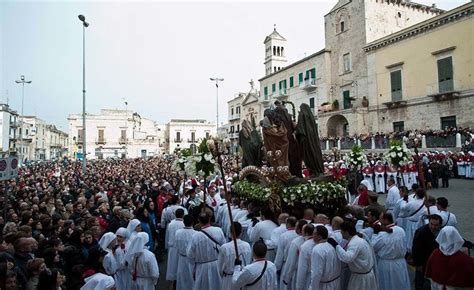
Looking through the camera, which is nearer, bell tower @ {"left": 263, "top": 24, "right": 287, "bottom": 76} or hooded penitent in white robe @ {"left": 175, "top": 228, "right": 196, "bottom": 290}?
hooded penitent in white robe @ {"left": 175, "top": 228, "right": 196, "bottom": 290}

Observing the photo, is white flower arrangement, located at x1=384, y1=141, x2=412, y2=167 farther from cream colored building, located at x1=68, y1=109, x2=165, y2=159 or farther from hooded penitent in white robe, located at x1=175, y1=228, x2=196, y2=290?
cream colored building, located at x1=68, y1=109, x2=165, y2=159

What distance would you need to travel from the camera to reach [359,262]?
4.73 meters

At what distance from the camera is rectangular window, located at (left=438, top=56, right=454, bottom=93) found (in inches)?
1045

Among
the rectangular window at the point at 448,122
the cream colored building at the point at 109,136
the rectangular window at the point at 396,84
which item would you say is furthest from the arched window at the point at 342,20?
the cream colored building at the point at 109,136

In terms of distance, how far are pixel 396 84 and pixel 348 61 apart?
23.7 feet

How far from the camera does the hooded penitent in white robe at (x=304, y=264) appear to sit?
4.91 m

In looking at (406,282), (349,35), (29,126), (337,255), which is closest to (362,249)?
(337,255)

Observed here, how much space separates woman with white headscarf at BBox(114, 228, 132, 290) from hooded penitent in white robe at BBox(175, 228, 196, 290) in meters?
1.05

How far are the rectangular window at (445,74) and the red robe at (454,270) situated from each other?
1056 inches

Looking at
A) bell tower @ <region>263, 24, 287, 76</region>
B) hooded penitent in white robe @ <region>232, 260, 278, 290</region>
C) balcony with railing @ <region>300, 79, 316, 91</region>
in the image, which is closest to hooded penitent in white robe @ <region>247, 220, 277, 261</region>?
hooded penitent in white robe @ <region>232, 260, 278, 290</region>

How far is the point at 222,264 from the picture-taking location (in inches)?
203

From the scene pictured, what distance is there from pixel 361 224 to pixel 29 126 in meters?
75.8

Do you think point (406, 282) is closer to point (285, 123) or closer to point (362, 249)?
point (362, 249)

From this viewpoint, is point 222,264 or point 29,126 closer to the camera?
point 222,264
